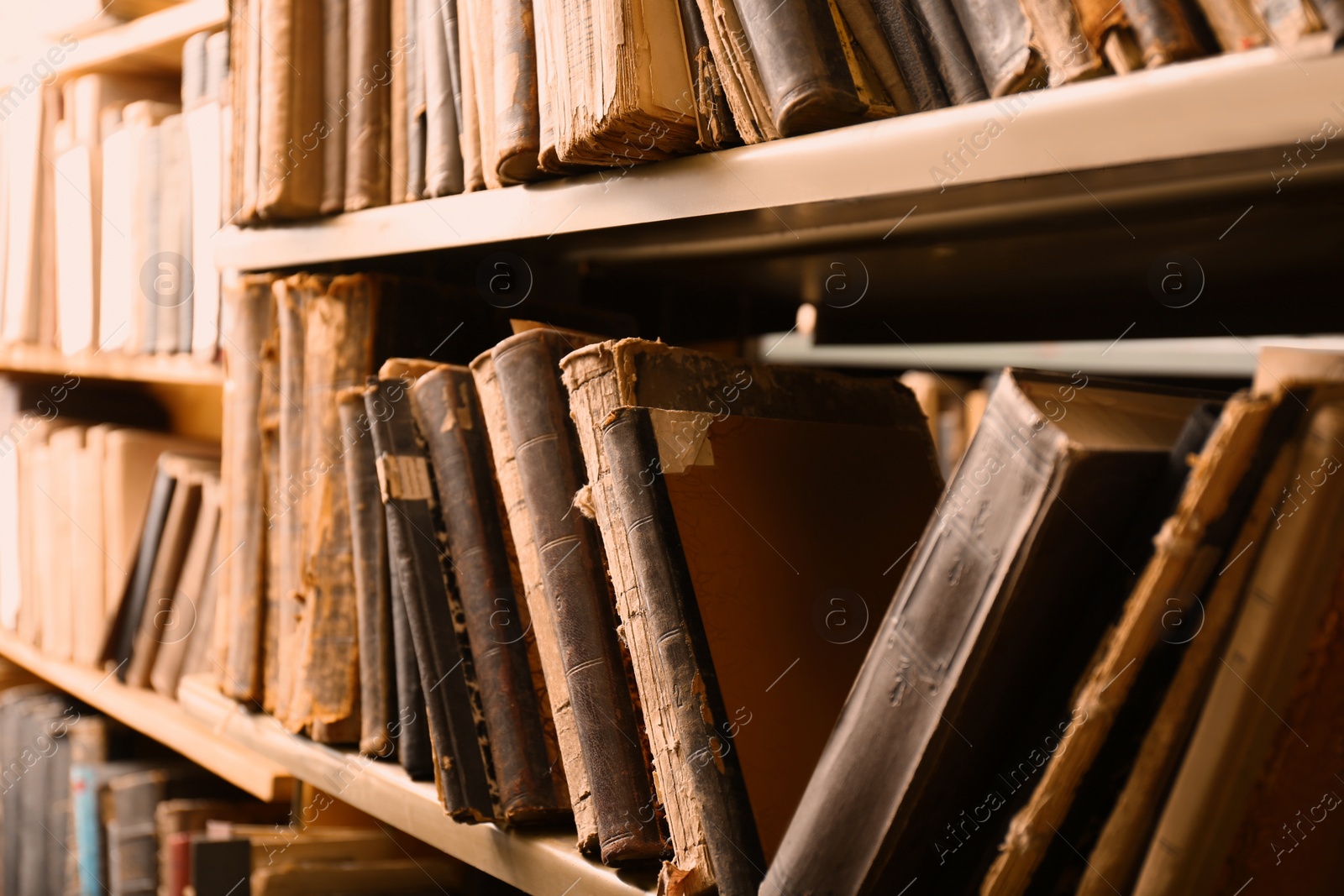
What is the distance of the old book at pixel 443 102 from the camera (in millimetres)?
710

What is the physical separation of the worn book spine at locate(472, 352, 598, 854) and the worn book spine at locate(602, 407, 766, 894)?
100 mm

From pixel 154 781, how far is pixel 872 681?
126cm

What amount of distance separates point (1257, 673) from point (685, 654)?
276 mm

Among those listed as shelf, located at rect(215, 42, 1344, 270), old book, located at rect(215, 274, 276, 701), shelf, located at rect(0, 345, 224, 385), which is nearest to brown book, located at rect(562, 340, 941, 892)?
shelf, located at rect(215, 42, 1344, 270)

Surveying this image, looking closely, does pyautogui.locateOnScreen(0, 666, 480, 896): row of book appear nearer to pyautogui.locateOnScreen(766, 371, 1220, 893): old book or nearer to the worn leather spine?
the worn leather spine

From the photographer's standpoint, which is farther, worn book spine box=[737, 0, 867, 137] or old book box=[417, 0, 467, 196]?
old book box=[417, 0, 467, 196]

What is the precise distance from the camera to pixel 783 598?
57 centimetres

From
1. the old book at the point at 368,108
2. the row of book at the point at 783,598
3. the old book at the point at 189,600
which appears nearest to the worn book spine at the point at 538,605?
the row of book at the point at 783,598

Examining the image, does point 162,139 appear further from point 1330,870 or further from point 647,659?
point 1330,870

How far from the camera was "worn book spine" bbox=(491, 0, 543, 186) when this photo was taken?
0.60m

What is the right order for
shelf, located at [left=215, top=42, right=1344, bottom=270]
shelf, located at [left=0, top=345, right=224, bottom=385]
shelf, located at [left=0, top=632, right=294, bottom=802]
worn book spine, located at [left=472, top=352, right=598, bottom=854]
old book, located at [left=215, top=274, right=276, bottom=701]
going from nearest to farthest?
shelf, located at [left=215, top=42, right=1344, bottom=270] → worn book spine, located at [left=472, top=352, right=598, bottom=854] → old book, located at [left=215, top=274, right=276, bottom=701] → shelf, located at [left=0, top=632, right=294, bottom=802] → shelf, located at [left=0, top=345, right=224, bottom=385]

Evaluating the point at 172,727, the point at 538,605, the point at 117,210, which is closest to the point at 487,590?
the point at 538,605

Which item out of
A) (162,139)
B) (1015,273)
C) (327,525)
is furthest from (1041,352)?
(162,139)

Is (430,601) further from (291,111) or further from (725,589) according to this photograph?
(291,111)
